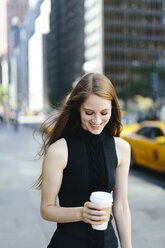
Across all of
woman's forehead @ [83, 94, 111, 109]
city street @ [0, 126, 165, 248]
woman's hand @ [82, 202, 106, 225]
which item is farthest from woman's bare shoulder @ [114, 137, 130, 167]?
city street @ [0, 126, 165, 248]

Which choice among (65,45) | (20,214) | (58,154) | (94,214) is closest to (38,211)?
(20,214)

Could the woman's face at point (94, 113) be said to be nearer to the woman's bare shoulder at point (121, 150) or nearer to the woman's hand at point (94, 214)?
the woman's bare shoulder at point (121, 150)

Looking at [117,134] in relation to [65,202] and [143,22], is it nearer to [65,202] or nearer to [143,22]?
[65,202]

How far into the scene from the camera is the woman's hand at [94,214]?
1512mm

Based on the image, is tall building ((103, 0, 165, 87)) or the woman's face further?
tall building ((103, 0, 165, 87))

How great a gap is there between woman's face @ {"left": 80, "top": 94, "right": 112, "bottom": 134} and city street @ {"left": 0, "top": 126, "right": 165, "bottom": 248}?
1535mm

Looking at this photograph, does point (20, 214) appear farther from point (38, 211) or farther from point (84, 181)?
point (84, 181)

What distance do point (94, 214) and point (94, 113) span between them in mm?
524

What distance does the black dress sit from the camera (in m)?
1.78

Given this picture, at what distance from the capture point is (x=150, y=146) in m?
9.17

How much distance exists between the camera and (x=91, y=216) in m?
1.55

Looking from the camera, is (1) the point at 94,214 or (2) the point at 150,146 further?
(2) the point at 150,146

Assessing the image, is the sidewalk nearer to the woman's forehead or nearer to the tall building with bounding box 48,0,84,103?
the woman's forehead

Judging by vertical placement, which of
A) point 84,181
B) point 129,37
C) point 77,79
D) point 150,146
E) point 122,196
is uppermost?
point 129,37
